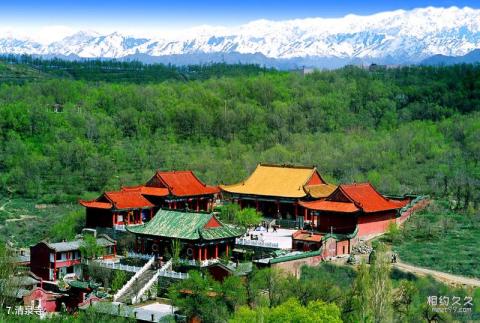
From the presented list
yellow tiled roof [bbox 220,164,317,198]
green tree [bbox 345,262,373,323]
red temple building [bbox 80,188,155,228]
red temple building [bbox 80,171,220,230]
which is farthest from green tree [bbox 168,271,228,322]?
yellow tiled roof [bbox 220,164,317,198]

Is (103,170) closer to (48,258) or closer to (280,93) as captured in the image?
(48,258)

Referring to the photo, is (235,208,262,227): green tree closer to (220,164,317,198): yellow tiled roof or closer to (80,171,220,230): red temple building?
(220,164,317,198): yellow tiled roof

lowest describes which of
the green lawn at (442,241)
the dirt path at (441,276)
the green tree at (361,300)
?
the dirt path at (441,276)

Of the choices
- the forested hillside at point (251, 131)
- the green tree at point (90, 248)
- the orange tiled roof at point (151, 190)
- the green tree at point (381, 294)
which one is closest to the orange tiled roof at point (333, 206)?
the orange tiled roof at point (151, 190)

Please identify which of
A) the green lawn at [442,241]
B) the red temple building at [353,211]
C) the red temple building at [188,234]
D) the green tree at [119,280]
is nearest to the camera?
the green tree at [119,280]

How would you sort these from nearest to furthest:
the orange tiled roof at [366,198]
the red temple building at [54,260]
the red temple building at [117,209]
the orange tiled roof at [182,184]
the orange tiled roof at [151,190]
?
1. the red temple building at [54,260]
2. the orange tiled roof at [366,198]
3. the red temple building at [117,209]
4. the orange tiled roof at [151,190]
5. the orange tiled roof at [182,184]

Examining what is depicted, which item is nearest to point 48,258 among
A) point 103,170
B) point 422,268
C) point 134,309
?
point 134,309

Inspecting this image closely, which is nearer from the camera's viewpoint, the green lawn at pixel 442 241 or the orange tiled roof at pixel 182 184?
the green lawn at pixel 442 241

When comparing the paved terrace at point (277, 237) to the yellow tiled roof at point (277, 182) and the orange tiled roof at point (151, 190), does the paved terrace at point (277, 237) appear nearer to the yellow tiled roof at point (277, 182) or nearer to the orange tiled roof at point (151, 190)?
the yellow tiled roof at point (277, 182)
